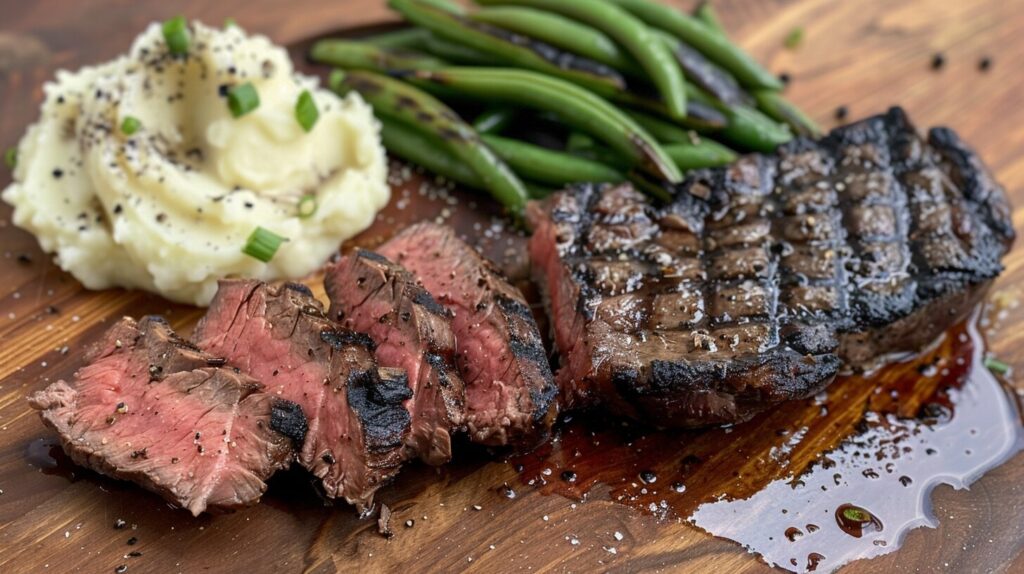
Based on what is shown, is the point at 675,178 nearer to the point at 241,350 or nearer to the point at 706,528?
the point at 706,528

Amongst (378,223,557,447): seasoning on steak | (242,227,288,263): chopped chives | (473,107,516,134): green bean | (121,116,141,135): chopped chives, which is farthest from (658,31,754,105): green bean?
(121,116,141,135): chopped chives

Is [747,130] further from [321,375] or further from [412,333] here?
[321,375]

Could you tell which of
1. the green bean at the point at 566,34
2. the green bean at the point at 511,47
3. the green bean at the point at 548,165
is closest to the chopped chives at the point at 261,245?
the green bean at the point at 548,165

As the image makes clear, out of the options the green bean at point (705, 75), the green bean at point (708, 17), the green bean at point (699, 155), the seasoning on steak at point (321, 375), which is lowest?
the seasoning on steak at point (321, 375)

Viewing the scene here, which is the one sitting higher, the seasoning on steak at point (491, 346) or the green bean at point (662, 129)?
the green bean at point (662, 129)

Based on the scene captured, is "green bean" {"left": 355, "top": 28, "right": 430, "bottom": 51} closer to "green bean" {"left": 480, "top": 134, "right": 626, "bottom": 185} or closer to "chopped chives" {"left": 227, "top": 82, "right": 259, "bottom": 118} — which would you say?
"green bean" {"left": 480, "top": 134, "right": 626, "bottom": 185}

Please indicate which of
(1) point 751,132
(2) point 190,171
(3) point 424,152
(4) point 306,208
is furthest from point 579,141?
(2) point 190,171

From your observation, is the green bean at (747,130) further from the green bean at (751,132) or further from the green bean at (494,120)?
the green bean at (494,120)
